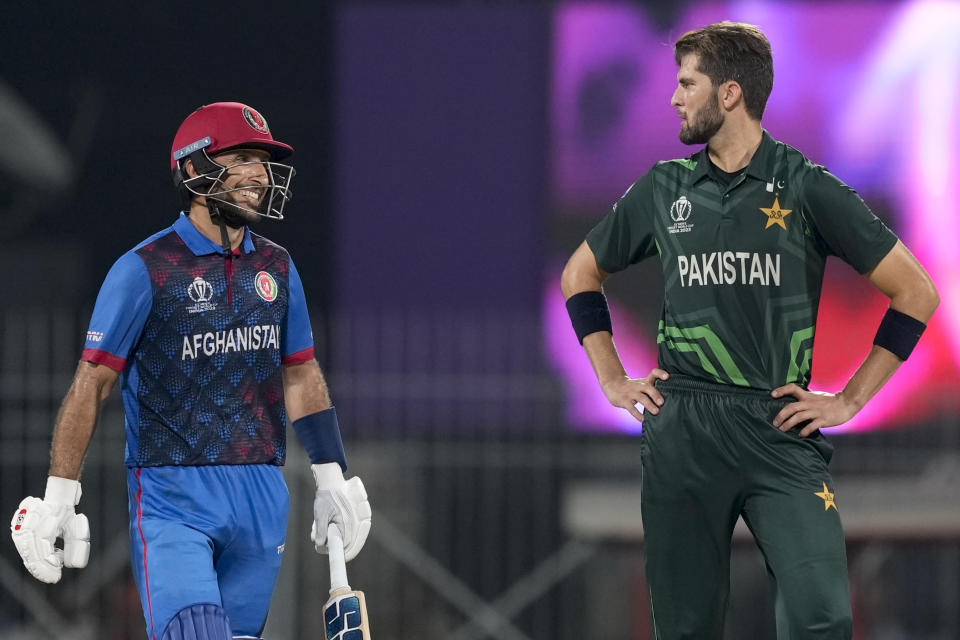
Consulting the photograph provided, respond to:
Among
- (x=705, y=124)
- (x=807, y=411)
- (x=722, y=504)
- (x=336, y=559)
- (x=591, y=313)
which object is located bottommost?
(x=336, y=559)

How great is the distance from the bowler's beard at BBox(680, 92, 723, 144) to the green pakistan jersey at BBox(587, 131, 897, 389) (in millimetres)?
132

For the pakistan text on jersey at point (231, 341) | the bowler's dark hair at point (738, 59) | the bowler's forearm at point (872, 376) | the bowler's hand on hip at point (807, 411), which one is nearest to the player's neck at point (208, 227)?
the pakistan text on jersey at point (231, 341)

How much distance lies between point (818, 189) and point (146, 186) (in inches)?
310

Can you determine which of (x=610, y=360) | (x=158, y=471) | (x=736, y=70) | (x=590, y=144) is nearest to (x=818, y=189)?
(x=736, y=70)

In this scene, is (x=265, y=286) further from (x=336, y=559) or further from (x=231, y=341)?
(x=336, y=559)

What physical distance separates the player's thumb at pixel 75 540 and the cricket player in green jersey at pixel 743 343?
1562 mm

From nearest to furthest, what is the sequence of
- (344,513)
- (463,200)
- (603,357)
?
(603,357)
(344,513)
(463,200)

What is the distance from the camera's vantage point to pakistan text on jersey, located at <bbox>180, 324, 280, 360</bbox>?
4.07 m

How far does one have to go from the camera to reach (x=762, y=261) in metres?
3.88

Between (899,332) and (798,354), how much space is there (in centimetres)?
30

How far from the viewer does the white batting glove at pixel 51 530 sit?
12.9ft

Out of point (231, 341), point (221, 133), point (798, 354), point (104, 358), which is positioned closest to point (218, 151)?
point (221, 133)

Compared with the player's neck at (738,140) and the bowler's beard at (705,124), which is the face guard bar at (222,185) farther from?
the player's neck at (738,140)

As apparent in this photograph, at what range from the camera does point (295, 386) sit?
449cm
